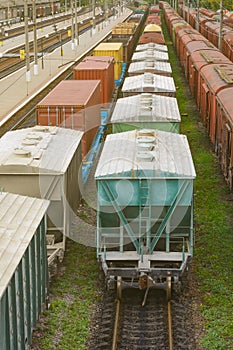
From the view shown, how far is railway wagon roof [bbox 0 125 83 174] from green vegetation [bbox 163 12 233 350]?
4135 mm

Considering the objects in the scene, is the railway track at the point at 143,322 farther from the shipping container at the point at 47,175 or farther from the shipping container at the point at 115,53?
the shipping container at the point at 115,53

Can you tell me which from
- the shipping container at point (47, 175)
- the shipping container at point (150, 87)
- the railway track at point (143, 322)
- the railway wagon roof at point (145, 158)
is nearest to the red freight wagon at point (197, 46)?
the shipping container at point (150, 87)

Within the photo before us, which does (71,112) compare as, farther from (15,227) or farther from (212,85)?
(15,227)

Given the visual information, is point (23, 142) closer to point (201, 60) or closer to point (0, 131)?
point (0, 131)

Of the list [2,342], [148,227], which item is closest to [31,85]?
[148,227]

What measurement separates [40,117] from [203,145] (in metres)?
8.97

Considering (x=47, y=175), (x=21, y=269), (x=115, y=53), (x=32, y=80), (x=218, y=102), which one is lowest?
(x=32, y=80)

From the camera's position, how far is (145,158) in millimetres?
14445

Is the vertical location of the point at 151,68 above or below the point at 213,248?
above

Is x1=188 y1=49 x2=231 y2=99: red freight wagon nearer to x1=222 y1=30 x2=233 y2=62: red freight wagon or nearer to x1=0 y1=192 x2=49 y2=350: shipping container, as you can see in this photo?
x1=222 y1=30 x2=233 y2=62: red freight wagon

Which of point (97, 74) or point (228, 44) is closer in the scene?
point (97, 74)

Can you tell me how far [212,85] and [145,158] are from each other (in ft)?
38.5

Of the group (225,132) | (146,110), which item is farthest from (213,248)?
(225,132)

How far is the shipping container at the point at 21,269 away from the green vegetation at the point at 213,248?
3.30m
